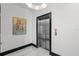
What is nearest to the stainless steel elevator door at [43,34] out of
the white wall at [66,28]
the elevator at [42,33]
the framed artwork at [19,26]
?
the elevator at [42,33]

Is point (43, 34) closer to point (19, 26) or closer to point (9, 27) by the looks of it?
point (19, 26)

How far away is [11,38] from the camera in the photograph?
274cm

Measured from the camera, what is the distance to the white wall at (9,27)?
2434 mm

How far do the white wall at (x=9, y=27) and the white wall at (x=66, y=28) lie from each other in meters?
1.62

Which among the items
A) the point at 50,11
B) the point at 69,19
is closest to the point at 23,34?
the point at 50,11

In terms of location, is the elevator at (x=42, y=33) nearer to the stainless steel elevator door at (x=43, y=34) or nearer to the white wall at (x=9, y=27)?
the stainless steel elevator door at (x=43, y=34)

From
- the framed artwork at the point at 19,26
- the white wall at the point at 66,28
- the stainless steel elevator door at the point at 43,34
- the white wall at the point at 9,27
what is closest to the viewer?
the white wall at the point at 66,28

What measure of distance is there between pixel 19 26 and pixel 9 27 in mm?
481

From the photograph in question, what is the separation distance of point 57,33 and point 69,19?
2.08 feet

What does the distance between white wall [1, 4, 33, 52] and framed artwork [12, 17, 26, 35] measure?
167 millimetres

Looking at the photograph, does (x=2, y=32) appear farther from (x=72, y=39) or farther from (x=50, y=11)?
(x=72, y=39)

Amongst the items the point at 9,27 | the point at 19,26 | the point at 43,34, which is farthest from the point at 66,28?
the point at 9,27

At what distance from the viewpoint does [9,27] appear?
266cm

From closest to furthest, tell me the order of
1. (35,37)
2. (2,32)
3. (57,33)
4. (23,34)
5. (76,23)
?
(76,23)
(57,33)
(2,32)
(23,34)
(35,37)
